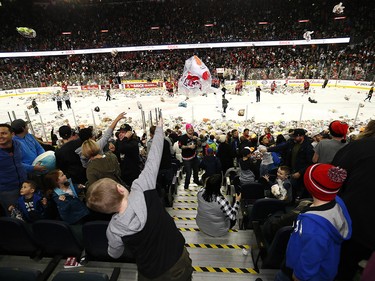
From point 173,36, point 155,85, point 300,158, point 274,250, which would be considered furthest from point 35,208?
point 173,36

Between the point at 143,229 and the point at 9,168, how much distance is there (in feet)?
10.1

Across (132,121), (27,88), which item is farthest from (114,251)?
(27,88)

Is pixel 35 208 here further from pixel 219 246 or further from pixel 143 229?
pixel 219 246

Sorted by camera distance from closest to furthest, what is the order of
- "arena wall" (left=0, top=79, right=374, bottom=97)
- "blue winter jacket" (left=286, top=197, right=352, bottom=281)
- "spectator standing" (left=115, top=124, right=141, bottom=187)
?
"blue winter jacket" (left=286, top=197, right=352, bottom=281), "spectator standing" (left=115, top=124, right=141, bottom=187), "arena wall" (left=0, top=79, right=374, bottom=97)

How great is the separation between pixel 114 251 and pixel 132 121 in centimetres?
1334

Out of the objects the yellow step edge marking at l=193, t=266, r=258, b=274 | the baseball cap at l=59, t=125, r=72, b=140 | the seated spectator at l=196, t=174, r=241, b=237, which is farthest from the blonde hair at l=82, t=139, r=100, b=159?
the yellow step edge marking at l=193, t=266, r=258, b=274

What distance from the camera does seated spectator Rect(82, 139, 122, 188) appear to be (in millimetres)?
3316

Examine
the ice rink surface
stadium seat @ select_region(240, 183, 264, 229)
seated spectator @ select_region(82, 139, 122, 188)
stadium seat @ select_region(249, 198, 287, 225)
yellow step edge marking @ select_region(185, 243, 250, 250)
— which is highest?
seated spectator @ select_region(82, 139, 122, 188)

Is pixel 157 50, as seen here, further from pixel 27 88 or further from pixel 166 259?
pixel 166 259

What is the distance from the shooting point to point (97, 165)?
11.0ft

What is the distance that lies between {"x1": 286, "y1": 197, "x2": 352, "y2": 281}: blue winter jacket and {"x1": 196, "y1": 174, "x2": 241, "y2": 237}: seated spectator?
5.55 feet

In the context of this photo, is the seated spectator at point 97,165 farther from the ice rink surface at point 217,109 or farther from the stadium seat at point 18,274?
the ice rink surface at point 217,109

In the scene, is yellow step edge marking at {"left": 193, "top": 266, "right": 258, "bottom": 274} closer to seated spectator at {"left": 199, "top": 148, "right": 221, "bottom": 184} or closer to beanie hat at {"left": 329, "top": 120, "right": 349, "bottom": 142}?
seated spectator at {"left": 199, "top": 148, "right": 221, "bottom": 184}

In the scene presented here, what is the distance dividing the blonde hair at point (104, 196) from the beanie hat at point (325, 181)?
62.7 inches
